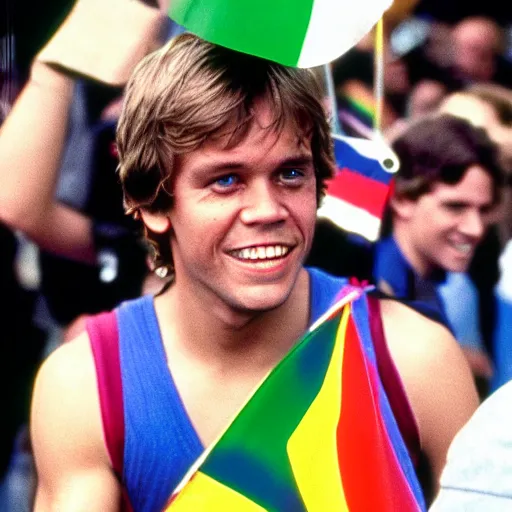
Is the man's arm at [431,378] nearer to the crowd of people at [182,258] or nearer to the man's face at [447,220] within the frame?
the crowd of people at [182,258]

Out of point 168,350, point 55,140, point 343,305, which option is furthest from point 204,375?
point 55,140

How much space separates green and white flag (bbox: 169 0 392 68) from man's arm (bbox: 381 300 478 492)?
0.56 metres

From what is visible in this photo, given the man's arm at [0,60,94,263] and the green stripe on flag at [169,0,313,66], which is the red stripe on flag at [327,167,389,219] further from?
the man's arm at [0,60,94,263]

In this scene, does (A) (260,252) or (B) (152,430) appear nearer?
(A) (260,252)

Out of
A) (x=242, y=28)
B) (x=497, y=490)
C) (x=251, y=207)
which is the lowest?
(x=251, y=207)

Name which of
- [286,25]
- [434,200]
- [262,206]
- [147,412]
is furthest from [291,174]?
[434,200]

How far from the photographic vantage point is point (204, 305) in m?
2.20

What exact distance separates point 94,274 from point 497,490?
2229 mm

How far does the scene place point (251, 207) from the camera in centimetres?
199

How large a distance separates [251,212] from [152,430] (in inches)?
18.0

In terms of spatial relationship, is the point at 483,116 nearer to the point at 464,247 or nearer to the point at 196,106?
the point at 464,247

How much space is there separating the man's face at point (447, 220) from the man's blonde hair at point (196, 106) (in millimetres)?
1068

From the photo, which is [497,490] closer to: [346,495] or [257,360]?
[346,495]

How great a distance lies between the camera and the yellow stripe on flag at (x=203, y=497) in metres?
1.89
